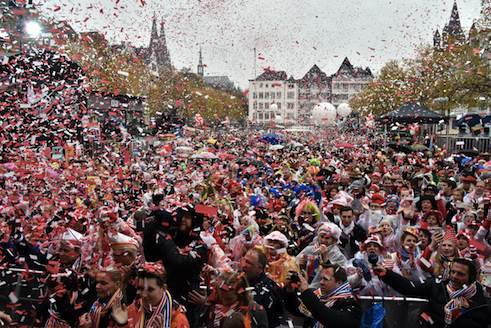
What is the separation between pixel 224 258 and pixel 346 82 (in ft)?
387

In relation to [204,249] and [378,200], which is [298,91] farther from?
[204,249]

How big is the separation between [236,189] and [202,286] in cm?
569

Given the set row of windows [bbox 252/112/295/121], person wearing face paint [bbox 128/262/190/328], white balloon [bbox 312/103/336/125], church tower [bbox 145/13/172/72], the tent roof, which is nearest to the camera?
person wearing face paint [bbox 128/262/190/328]

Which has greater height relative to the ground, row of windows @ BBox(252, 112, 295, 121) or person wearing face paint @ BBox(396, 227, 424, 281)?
person wearing face paint @ BBox(396, 227, 424, 281)

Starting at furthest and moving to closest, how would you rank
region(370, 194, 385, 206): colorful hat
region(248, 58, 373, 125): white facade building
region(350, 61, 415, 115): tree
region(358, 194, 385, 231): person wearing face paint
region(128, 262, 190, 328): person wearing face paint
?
region(248, 58, 373, 125): white facade building < region(350, 61, 415, 115): tree < region(370, 194, 385, 206): colorful hat < region(358, 194, 385, 231): person wearing face paint < region(128, 262, 190, 328): person wearing face paint

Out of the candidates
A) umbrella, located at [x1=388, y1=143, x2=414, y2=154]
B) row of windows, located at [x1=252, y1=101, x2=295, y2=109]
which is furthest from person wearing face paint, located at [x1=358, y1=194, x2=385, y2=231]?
row of windows, located at [x1=252, y1=101, x2=295, y2=109]

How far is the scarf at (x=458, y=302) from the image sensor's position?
3904 millimetres

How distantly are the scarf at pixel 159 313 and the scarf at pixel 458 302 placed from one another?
7.24 feet

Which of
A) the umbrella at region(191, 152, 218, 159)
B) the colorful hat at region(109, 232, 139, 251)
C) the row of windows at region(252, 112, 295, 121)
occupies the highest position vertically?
the colorful hat at region(109, 232, 139, 251)

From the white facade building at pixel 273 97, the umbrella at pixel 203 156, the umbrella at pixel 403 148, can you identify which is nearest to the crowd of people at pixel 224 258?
the umbrella at pixel 203 156

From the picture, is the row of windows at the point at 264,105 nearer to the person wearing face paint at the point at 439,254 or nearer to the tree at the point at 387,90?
the tree at the point at 387,90

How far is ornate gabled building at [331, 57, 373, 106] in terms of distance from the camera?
11212 cm

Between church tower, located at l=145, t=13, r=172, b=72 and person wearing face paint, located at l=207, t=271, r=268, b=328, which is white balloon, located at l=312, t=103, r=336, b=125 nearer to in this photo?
church tower, located at l=145, t=13, r=172, b=72

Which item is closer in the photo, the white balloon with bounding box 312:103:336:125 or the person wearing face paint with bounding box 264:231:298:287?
the person wearing face paint with bounding box 264:231:298:287
